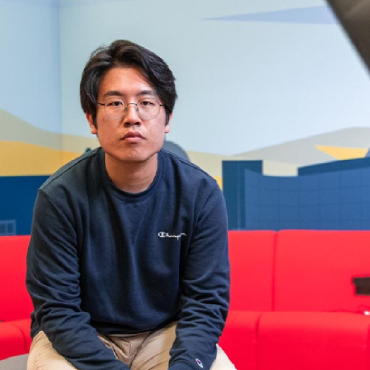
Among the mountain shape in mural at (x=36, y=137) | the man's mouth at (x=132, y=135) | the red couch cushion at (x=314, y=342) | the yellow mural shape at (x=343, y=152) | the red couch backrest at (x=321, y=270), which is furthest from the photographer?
the mountain shape in mural at (x=36, y=137)

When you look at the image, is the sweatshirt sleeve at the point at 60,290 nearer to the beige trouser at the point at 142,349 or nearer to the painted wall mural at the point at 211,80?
the beige trouser at the point at 142,349

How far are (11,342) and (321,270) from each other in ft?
4.37

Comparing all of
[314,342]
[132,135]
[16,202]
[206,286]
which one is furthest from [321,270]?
[16,202]

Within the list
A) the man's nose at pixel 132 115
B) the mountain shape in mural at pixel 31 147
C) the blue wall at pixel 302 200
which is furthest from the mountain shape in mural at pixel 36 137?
the man's nose at pixel 132 115

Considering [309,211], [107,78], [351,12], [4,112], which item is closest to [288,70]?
[309,211]

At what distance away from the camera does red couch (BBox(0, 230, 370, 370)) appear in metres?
2.19

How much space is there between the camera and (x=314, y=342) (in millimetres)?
2189

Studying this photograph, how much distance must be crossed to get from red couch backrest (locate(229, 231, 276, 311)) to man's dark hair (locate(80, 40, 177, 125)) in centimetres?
111

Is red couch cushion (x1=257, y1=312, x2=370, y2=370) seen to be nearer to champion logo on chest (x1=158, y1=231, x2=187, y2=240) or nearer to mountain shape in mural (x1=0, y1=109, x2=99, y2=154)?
champion logo on chest (x1=158, y1=231, x2=187, y2=240)

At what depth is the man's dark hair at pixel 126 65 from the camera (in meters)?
1.67

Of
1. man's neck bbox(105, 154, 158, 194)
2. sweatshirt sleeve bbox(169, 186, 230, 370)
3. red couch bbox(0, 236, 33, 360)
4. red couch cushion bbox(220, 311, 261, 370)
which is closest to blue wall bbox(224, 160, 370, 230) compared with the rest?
red couch cushion bbox(220, 311, 261, 370)

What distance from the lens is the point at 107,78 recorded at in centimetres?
170

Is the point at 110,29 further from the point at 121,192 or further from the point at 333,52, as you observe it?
the point at 121,192

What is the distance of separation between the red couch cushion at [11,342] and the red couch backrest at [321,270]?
1.10 m
